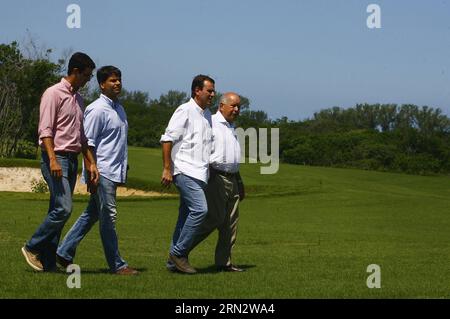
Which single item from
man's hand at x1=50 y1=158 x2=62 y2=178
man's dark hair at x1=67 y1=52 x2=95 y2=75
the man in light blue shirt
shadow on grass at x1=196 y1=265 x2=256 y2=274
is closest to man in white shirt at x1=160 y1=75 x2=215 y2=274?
shadow on grass at x1=196 y1=265 x2=256 y2=274

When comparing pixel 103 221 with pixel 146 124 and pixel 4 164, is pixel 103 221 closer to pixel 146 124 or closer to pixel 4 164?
pixel 4 164

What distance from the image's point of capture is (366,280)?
8.50m

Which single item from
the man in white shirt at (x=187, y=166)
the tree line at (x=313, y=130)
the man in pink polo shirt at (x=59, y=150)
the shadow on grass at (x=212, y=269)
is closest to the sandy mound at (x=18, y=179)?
the tree line at (x=313, y=130)

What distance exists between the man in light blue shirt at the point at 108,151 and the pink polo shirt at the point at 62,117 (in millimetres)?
163

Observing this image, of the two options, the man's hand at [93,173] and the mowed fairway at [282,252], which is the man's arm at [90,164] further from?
the mowed fairway at [282,252]

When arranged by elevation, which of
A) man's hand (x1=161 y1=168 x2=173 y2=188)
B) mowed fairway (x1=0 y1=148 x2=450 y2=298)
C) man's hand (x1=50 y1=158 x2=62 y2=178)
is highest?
man's hand (x1=50 y1=158 x2=62 y2=178)

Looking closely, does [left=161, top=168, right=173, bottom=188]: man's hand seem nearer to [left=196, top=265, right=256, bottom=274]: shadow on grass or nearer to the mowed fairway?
the mowed fairway

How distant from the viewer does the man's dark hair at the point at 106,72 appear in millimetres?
8906

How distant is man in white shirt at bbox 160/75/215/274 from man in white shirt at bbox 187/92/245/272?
366 millimetres

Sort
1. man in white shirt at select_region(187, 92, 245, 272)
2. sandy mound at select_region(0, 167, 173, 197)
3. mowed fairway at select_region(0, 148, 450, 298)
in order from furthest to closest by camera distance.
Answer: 1. sandy mound at select_region(0, 167, 173, 197)
2. man in white shirt at select_region(187, 92, 245, 272)
3. mowed fairway at select_region(0, 148, 450, 298)

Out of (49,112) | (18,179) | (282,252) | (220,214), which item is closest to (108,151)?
(49,112)

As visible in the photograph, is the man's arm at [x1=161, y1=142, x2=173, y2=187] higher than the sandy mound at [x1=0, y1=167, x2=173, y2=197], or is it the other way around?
the man's arm at [x1=161, y1=142, x2=173, y2=187]

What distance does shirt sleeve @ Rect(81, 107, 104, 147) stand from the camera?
8.66 m

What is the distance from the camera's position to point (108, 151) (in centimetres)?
874
